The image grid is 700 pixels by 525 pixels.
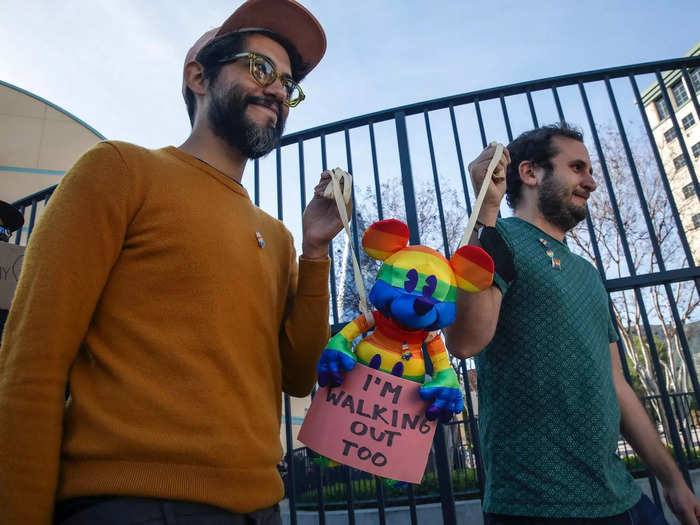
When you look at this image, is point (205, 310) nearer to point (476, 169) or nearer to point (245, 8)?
point (476, 169)

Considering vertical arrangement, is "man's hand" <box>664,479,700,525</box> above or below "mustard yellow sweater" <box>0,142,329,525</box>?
below

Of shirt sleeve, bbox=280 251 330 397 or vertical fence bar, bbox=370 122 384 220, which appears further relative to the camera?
vertical fence bar, bbox=370 122 384 220

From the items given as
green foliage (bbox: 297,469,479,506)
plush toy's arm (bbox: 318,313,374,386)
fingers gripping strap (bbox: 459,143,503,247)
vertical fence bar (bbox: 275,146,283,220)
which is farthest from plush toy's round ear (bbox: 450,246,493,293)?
green foliage (bbox: 297,469,479,506)

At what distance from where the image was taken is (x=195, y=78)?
63.2 inches

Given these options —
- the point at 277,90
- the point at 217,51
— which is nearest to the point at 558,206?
the point at 277,90

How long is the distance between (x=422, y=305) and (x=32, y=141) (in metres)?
8.59

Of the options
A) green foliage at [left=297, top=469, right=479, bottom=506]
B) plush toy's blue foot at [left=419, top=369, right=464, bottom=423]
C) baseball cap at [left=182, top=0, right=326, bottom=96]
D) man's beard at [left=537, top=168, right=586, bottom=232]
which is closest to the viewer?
plush toy's blue foot at [left=419, top=369, right=464, bottom=423]

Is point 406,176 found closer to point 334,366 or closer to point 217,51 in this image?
point 217,51

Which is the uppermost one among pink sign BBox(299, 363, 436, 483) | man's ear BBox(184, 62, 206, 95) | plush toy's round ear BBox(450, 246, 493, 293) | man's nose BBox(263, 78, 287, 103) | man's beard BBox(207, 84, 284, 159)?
man's ear BBox(184, 62, 206, 95)

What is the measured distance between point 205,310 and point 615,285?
1993 millimetres

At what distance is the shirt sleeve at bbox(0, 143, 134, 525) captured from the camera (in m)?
0.80

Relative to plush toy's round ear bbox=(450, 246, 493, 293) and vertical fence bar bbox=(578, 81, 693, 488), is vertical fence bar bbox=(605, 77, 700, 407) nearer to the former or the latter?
vertical fence bar bbox=(578, 81, 693, 488)

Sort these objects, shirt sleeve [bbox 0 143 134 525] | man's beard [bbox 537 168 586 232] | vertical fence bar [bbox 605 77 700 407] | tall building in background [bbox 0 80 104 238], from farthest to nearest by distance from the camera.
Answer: tall building in background [bbox 0 80 104 238], vertical fence bar [bbox 605 77 700 407], man's beard [bbox 537 168 586 232], shirt sleeve [bbox 0 143 134 525]

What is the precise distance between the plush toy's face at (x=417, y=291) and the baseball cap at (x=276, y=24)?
1.01 metres
